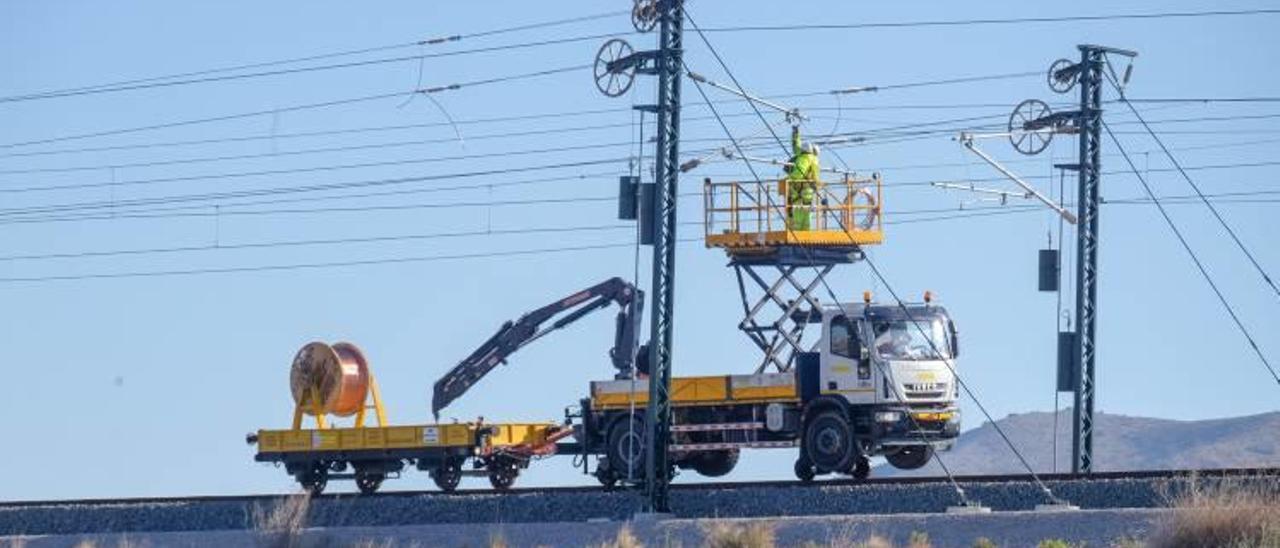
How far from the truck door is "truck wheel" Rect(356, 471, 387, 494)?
9067 millimetres

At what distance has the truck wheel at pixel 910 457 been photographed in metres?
40.8

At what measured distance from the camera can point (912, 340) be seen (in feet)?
131

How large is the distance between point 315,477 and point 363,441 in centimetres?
159

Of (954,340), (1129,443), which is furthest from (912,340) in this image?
(1129,443)

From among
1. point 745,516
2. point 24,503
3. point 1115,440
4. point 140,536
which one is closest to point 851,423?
point 745,516

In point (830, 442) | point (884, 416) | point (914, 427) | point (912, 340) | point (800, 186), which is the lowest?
point (830, 442)

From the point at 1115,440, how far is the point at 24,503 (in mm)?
67998

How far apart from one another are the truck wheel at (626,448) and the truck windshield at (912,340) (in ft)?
13.3

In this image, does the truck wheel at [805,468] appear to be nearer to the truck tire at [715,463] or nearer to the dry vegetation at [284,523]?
the truck tire at [715,463]

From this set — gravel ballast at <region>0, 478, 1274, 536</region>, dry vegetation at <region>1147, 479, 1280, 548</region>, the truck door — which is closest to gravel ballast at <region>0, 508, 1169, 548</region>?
dry vegetation at <region>1147, 479, 1280, 548</region>

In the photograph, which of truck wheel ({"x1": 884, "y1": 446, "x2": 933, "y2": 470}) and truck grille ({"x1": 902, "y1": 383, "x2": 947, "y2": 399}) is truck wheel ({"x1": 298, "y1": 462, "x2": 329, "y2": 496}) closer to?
truck wheel ({"x1": 884, "y1": 446, "x2": 933, "y2": 470})

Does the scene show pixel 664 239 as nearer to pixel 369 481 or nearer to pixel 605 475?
pixel 605 475

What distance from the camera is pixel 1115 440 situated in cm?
10369

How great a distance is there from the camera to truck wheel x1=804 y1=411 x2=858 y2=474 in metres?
39.2
